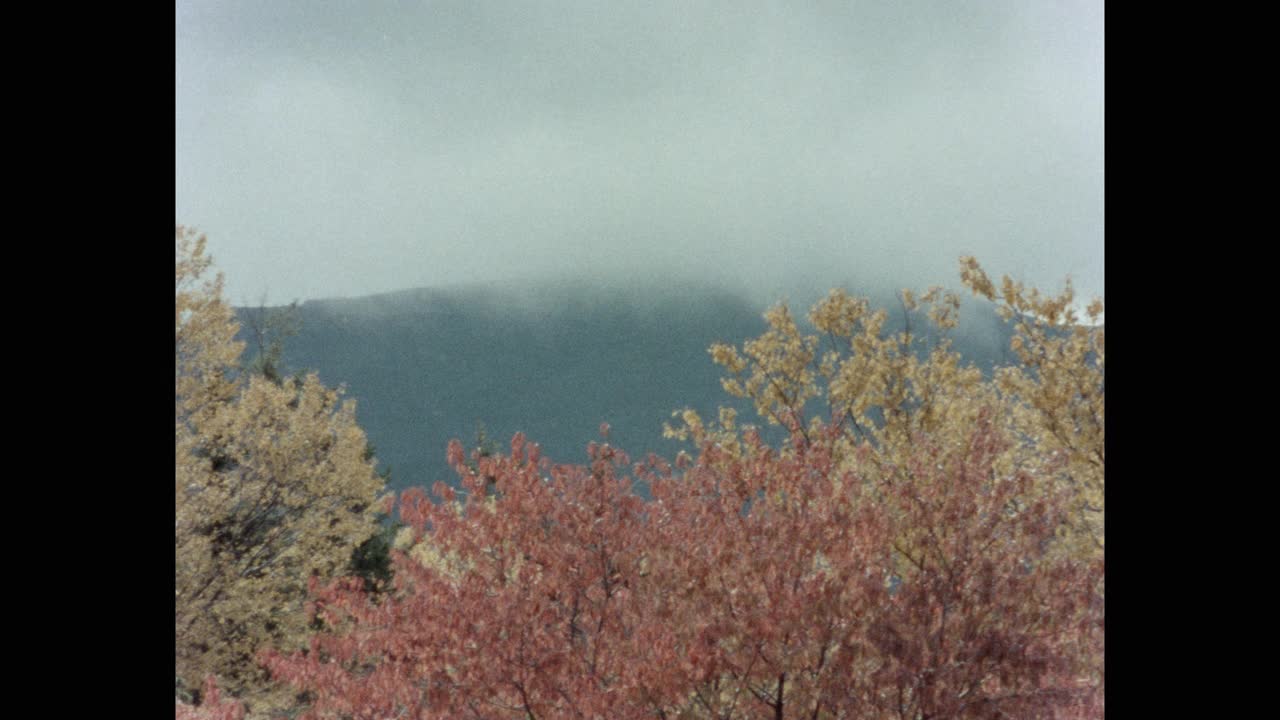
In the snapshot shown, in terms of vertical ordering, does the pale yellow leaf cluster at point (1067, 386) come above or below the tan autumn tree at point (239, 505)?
above

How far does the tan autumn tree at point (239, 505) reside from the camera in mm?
10664

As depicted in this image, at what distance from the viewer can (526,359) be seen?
6288cm

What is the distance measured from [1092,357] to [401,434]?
51880 mm

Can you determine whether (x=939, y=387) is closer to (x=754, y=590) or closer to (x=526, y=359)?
(x=754, y=590)

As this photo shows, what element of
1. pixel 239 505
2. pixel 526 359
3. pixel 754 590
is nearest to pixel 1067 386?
pixel 754 590

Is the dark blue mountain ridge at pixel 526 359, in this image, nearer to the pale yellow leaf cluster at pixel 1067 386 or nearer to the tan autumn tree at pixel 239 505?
the tan autumn tree at pixel 239 505

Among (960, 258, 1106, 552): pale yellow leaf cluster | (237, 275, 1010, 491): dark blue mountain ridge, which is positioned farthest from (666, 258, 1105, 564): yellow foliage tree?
(237, 275, 1010, 491): dark blue mountain ridge

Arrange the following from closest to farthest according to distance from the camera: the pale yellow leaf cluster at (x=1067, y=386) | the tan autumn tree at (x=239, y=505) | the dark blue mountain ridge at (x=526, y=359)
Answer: the pale yellow leaf cluster at (x=1067, y=386)
the tan autumn tree at (x=239, y=505)
the dark blue mountain ridge at (x=526, y=359)

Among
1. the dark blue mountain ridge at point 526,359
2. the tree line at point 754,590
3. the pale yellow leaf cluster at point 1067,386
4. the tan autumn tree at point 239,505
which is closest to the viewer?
the tree line at point 754,590

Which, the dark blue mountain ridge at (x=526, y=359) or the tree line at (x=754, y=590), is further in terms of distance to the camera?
the dark blue mountain ridge at (x=526, y=359)

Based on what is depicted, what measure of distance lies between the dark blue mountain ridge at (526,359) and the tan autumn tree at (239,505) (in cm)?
4132

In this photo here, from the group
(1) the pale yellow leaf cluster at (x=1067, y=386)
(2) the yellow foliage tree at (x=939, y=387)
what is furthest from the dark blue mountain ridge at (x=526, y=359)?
(1) the pale yellow leaf cluster at (x=1067, y=386)
